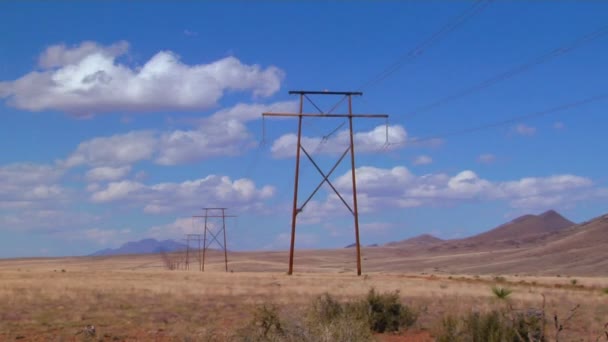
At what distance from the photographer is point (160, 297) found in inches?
1636

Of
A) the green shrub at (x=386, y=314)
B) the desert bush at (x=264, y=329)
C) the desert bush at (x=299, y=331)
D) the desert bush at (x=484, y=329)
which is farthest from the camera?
the green shrub at (x=386, y=314)

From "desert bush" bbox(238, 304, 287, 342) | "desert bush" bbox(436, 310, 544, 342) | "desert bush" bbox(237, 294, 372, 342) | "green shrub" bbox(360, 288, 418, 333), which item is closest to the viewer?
"desert bush" bbox(237, 294, 372, 342)

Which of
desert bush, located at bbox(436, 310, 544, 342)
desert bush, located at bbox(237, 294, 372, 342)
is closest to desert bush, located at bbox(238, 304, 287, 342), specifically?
desert bush, located at bbox(237, 294, 372, 342)

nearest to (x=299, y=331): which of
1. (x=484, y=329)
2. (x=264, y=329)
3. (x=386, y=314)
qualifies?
(x=264, y=329)

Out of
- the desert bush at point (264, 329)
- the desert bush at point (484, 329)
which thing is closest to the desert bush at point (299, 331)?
the desert bush at point (264, 329)


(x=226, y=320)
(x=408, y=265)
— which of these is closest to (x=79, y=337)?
(x=226, y=320)

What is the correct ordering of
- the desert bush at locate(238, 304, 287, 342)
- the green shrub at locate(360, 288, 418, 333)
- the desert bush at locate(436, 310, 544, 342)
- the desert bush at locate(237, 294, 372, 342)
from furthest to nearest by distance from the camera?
the green shrub at locate(360, 288, 418, 333) < the desert bush at locate(436, 310, 544, 342) < the desert bush at locate(238, 304, 287, 342) < the desert bush at locate(237, 294, 372, 342)

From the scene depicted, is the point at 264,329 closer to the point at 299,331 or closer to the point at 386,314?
the point at 299,331

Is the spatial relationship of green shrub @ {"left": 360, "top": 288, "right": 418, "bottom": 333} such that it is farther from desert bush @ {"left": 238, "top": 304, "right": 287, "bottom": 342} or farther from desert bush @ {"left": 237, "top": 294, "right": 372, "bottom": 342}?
desert bush @ {"left": 237, "top": 294, "right": 372, "bottom": 342}

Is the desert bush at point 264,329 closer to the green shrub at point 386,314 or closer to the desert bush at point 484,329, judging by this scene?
the desert bush at point 484,329

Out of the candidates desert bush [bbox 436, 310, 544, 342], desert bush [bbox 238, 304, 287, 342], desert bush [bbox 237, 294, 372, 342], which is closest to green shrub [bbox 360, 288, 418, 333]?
desert bush [bbox 436, 310, 544, 342]

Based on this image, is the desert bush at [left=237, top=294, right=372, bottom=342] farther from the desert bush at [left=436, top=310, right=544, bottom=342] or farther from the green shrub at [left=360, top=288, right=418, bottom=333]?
the green shrub at [left=360, top=288, right=418, bottom=333]

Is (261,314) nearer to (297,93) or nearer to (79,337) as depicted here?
(79,337)

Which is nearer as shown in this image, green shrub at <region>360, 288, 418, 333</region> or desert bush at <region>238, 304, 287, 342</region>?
desert bush at <region>238, 304, 287, 342</region>
